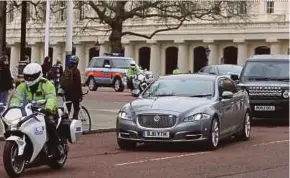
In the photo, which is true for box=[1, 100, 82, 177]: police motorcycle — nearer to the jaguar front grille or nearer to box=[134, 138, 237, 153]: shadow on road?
the jaguar front grille

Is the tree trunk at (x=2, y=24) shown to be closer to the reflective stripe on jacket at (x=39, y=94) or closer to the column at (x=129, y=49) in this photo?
the reflective stripe on jacket at (x=39, y=94)

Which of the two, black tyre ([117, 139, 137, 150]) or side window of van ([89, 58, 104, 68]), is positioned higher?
side window of van ([89, 58, 104, 68])

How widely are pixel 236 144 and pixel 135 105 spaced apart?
2.70 m

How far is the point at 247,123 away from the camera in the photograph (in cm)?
1848

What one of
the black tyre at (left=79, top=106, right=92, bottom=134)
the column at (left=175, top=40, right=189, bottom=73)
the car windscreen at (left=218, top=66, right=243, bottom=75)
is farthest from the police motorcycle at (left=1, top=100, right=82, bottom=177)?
the column at (left=175, top=40, right=189, bottom=73)

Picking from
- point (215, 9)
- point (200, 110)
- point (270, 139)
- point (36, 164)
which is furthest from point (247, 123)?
point (215, 9)

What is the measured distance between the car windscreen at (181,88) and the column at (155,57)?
2557 inches

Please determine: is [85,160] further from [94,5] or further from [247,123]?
[94,5]

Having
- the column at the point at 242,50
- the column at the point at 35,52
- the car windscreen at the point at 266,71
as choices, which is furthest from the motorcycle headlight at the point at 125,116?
the column at the point at 35,52

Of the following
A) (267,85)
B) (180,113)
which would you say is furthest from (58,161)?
(267,85)

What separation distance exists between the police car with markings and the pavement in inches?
1227

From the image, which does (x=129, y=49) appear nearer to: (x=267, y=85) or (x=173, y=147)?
(x=267, y=85)

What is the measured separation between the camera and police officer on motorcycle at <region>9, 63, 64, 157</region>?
1212 centimetres

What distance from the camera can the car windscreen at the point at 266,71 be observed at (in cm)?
2414
